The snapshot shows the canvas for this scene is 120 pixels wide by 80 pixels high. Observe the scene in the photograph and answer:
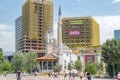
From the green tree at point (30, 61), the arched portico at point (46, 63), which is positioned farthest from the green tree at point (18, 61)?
the arched portico at point (46, 63)

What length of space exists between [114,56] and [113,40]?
4313 mm

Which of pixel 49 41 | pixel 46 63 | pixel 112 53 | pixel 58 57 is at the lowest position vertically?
pixel 46 63

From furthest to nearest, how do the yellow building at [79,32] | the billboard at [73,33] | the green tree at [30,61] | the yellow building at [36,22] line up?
the yellow building at [79,32] < the billboard at [73,33] < the yellow building at [36,22] < the green tree at [30,61]

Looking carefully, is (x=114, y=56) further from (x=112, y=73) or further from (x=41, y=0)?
(x=41, y=0)

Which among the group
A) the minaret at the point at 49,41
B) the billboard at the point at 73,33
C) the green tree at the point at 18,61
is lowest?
the green tree at the point at 18,61

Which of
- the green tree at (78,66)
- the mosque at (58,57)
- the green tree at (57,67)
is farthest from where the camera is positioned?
the green tree at (78,66)

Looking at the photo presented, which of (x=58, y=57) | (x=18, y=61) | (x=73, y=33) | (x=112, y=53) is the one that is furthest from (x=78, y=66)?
(x=73, y=33)

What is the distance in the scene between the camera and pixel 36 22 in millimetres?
190000

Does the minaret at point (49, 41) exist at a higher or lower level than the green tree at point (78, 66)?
higher

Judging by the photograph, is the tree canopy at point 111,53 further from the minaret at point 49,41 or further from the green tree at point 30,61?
the minaret at point 49,41

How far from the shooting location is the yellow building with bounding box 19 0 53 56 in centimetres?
18612

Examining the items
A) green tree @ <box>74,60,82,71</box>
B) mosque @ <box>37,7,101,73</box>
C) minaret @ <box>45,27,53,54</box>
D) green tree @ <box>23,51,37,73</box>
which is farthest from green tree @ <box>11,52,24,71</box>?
green tree @ <box>74,60,82,71</box>

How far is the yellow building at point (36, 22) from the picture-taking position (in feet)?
611

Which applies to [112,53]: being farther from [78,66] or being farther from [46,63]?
[46,63]
